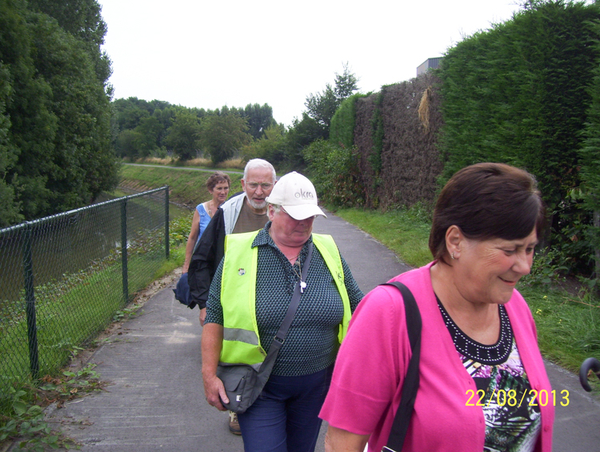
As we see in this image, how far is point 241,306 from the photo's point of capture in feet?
7.59

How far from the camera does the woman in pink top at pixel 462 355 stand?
4.85ft

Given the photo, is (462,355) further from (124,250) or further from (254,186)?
(124,250)

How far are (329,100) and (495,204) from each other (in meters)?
30.4

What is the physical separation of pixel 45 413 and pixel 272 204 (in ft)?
8.40

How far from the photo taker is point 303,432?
251 cm

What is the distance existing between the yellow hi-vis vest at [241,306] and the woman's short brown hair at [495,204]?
103cm

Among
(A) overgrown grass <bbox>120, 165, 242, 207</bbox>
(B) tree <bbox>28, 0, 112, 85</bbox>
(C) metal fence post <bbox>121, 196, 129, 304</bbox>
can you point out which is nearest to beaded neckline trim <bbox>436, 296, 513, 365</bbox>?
(C) metal fence post <bbox>121, 196, 129, 304</bbox>

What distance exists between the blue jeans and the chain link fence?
222cm

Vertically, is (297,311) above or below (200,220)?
below

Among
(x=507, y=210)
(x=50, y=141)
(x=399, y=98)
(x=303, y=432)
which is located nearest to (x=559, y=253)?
(x=303, y=432)

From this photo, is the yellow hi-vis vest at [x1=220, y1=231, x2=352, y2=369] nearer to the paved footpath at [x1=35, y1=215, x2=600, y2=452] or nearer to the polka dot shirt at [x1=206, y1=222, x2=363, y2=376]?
the polka dot shirt at [x1=206, y1=222, x2=363, y2=376]

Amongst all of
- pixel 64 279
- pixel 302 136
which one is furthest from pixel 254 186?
pixel 302 136

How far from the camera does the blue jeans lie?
2.31 m
